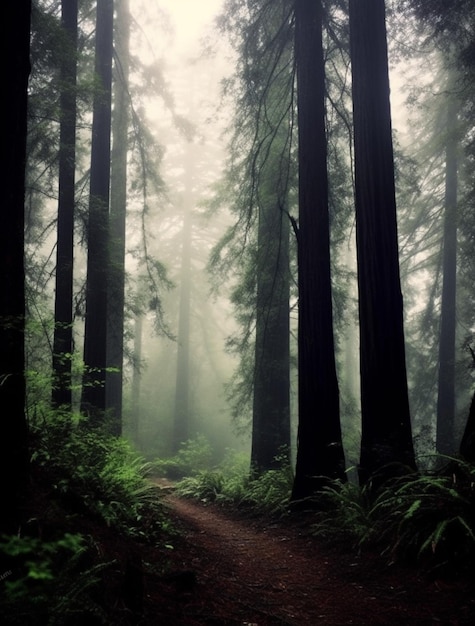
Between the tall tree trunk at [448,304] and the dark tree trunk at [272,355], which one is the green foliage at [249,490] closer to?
the dark tree trunk at [272,355]

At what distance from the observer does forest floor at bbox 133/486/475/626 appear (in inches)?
127

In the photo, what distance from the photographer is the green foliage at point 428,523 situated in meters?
3.81

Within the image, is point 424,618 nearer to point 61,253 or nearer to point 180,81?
point 61,253

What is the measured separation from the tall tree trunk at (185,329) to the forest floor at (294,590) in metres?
20.1

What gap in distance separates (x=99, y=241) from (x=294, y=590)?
26.9 ft

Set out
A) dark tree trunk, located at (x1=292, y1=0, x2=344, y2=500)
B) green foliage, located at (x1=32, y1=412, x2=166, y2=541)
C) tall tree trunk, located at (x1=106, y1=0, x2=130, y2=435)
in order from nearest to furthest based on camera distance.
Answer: green foliage, located at (x1=32, y1=412, x2=166, y2=541), dark tree trunk, located at (x1=292, y1=0, x2=344, y2=500), tall tree trunk, located at (x1=106, y1=0, x2=130, y2=435)

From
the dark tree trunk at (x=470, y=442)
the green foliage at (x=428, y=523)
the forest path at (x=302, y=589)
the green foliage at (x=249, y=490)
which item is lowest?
the green foliage at (x=249, y=490)

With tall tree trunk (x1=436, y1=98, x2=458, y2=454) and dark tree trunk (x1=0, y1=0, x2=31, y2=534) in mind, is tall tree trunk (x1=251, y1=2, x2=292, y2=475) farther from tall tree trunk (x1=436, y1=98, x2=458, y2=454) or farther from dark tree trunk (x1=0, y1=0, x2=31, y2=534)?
dark tree trunk (x1=0, y1=0, x2=31, y2=534)

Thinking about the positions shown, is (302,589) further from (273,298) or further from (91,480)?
(273,298)

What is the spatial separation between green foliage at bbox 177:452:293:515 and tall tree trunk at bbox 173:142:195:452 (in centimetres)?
1300

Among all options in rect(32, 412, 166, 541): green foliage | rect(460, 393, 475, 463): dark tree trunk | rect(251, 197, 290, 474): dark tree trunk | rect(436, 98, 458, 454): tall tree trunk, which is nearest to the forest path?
rect(32, 412, 166, 541): green foliage

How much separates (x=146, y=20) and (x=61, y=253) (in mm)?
9847

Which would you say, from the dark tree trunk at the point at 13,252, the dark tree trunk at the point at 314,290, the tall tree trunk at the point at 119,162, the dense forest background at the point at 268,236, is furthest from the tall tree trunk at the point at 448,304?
the dark tree trunk at the point at 13,252

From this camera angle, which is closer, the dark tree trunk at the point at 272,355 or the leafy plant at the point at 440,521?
the leafy plant at the point at 440,521
